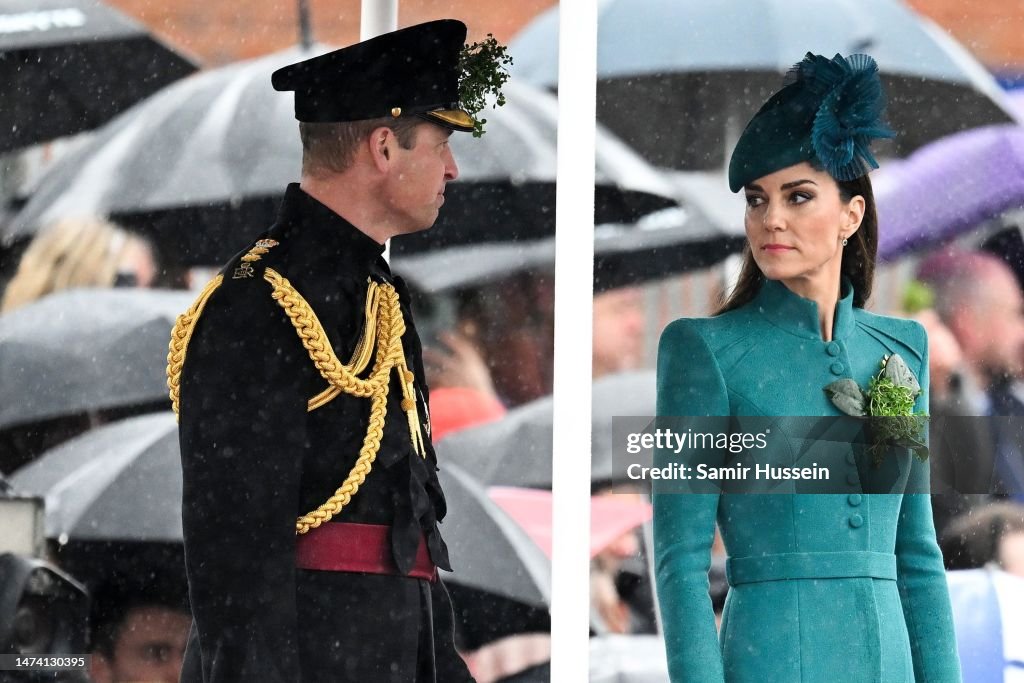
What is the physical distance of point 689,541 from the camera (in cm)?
355

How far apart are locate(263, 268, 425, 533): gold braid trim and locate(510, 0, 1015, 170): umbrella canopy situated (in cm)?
140

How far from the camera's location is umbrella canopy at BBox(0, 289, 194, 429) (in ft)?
14.4

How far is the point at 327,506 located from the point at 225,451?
0.79ft

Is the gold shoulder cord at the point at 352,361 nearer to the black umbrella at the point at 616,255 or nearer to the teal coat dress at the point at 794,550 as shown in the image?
the teal coat dress at the point at 794,550

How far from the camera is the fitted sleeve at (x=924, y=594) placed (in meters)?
3.56

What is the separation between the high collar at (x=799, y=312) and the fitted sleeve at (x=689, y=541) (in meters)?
0.19

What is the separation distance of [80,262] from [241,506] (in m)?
2.13

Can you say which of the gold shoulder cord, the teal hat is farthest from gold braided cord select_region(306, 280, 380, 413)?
the teal hat

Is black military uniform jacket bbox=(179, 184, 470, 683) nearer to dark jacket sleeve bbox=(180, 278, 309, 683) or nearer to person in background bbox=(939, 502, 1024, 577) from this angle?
dark jacket sleeve bbox=(180, 278, 309, 683)

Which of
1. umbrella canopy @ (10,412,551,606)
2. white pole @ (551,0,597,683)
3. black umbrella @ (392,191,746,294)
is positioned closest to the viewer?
white pole @ (551,0,597,683)

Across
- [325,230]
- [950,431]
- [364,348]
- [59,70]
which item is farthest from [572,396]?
[59,70]

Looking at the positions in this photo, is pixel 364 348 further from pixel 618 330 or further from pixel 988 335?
pixel 988 335

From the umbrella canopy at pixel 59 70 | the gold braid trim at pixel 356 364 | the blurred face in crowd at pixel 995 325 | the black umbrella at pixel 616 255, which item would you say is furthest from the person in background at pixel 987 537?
the umbrella canopy at pixel 59 70

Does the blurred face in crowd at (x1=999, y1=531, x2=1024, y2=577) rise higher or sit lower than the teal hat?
lower
